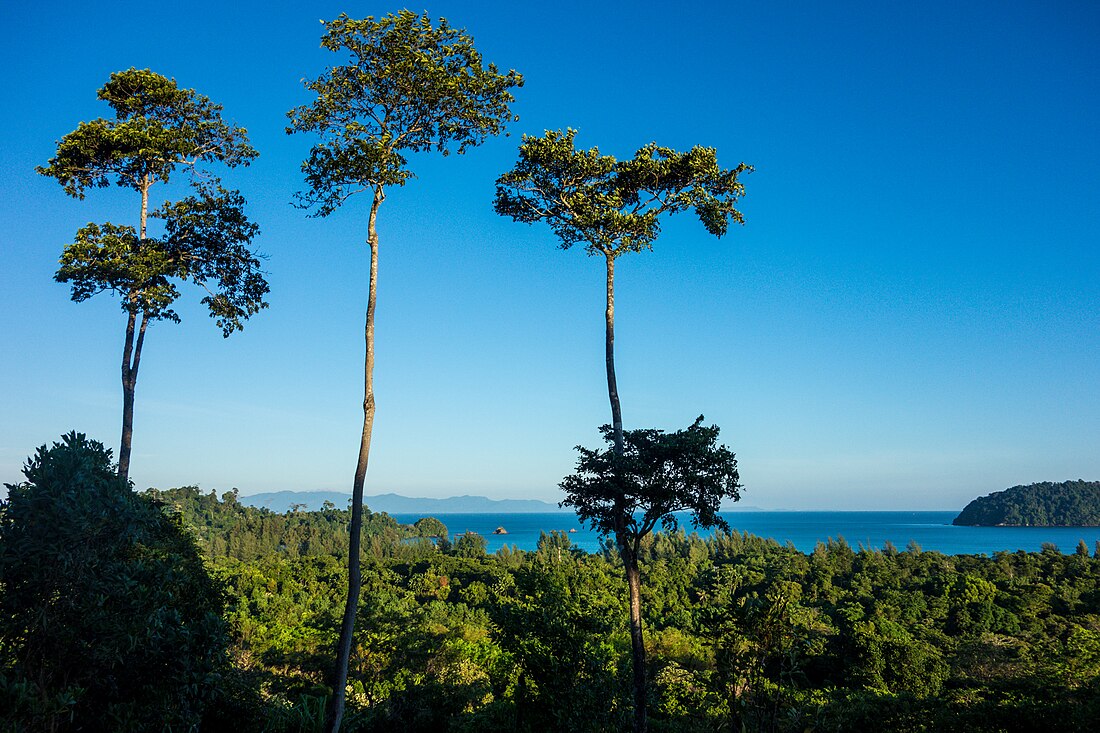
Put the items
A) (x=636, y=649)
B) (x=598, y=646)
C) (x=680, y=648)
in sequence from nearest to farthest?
(x=636, y=649), (x=598, y=646), (x=680, y=648)

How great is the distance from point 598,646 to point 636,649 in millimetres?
4074

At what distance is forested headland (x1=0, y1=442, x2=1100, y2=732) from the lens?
7988 millimetres

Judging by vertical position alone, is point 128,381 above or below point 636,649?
above

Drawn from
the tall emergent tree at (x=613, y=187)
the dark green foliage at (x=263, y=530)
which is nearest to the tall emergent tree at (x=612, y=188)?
the tall emergent tree at (x=613, y=187)

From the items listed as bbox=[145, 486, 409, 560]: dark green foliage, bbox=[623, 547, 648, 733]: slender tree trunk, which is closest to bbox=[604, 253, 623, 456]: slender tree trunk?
bbox=[623, 547, 648, 733]: slender tree trunk

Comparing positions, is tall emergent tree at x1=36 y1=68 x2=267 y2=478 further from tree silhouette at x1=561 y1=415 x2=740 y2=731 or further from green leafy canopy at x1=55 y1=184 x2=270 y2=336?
tree silhouette at x1=561 y1=415 x2=740 y2=731

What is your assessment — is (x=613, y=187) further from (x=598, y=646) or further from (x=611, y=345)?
(x=598, y=646)

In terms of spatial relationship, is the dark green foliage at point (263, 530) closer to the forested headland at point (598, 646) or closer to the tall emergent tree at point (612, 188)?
the forested headland at point (598, 646)

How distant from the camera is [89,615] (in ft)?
24.3

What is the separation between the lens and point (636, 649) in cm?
1277

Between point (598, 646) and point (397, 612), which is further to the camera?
point (397, 612)

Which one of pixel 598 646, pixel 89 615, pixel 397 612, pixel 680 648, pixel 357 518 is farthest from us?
pixel 680 648

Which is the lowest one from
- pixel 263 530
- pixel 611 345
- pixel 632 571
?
pixel 263 530

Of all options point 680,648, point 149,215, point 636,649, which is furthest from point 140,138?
point 680,648
